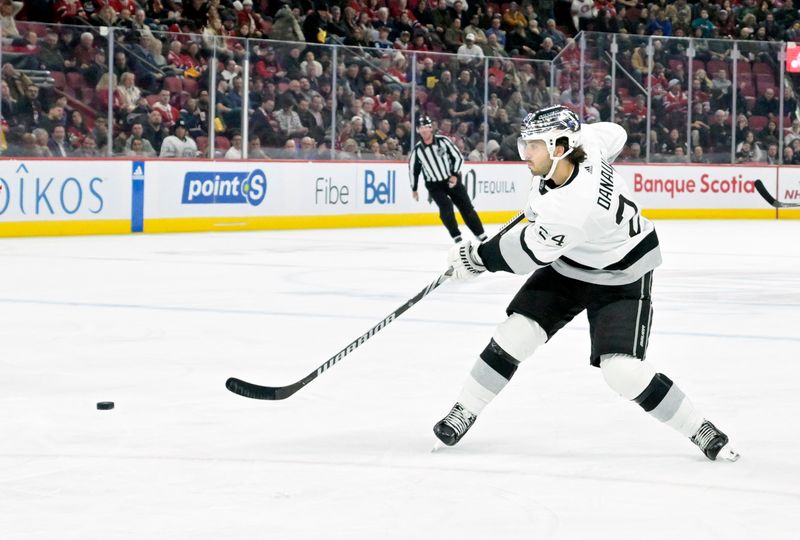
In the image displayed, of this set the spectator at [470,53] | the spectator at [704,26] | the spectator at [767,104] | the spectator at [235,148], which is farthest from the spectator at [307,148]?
→ the spectator at [704,26]

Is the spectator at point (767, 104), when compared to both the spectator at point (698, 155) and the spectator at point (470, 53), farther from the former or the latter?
the spectator at point (470, 53)

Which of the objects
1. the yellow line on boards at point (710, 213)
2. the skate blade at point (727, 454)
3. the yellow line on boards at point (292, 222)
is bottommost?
the yellow line on boards at point (710, 213)

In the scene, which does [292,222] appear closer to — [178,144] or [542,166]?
[178,144]

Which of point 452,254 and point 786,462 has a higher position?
point 452,254

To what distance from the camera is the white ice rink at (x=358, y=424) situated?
3.04 m

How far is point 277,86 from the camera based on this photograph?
14336 millimetres

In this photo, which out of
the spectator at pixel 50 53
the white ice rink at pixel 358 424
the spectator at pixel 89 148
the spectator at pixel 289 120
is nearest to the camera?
the white ice rink at pixel 358 424

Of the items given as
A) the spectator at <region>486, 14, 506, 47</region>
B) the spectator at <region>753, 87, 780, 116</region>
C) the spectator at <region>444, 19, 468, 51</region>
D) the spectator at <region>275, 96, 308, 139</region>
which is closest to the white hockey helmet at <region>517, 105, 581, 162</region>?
the spectator at <region>275, 96, 308, 139</region>

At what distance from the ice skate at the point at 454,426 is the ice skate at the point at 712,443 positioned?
0.60m

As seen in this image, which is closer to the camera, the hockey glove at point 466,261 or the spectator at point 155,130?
the hockey glove at point 466,261

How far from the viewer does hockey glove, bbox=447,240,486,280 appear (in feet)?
12.1

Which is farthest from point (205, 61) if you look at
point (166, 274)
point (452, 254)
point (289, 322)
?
point (452, 254)

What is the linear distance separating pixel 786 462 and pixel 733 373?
161 centimetres

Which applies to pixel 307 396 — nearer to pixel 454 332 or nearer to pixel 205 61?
pixel 454 332
